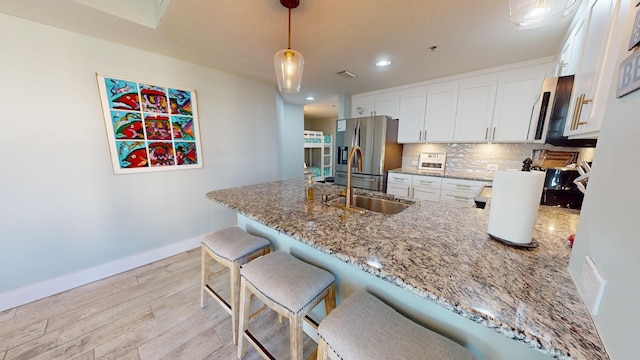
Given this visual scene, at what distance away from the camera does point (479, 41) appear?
6.32 ft

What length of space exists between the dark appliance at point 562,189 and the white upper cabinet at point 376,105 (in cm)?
227

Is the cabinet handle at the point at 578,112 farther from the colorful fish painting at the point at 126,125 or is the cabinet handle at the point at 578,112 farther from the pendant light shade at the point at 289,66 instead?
the colorful fish painting at the point at 126,125

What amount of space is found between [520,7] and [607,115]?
967mm

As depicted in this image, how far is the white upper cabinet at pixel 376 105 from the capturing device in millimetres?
3480

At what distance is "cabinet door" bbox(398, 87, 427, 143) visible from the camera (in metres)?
3.24

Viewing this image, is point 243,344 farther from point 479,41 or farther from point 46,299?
point 479,41

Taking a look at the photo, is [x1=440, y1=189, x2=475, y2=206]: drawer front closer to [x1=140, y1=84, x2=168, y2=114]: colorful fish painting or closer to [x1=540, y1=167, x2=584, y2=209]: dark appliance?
[x1=540, y1=167, x2=584, y2=209]: dark appliance

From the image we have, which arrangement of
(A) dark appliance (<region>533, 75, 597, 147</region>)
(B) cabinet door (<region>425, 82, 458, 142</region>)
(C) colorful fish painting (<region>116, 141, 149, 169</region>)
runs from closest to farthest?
(A) dark appliance (<region>533, 75, 597, 147</region>), (C) colorful fish painting (<region>116, 141, 149, 169</region>), (B) cabinet door (<region>425, 82, 458, 142</region>)

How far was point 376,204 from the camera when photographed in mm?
1681

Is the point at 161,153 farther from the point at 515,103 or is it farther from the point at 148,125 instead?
the point at 515,103

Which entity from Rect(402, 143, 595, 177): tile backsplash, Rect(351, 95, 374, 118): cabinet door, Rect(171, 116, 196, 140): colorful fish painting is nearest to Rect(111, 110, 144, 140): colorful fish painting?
Rect(171, 116, 196, 140): colorful fish painting

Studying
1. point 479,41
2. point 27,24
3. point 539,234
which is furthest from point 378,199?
point 27,24

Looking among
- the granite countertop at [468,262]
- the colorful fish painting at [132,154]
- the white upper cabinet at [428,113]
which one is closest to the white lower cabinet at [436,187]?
the white upper cabinet at [428,113]

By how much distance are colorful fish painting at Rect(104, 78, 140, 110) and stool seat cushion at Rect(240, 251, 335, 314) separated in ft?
7.00
